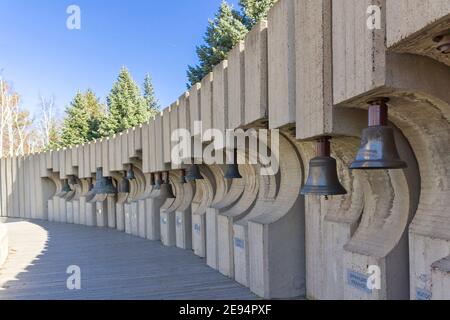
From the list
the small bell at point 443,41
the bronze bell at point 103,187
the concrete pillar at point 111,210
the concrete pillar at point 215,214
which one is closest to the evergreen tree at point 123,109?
the concrete pillar at point 111,210

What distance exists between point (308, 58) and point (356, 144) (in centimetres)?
119

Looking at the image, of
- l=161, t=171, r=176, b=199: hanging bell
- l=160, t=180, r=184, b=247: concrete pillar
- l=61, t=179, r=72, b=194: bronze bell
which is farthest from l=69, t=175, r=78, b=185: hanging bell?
l=161, t=171, r=176, b=199: hanging bell

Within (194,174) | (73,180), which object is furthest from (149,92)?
(194,174)

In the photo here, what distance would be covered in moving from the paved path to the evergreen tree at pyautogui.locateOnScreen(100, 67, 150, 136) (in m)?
19.4

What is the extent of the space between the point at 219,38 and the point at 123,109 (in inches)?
429

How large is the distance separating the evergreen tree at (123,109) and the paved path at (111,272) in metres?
19.4

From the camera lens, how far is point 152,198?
13.4 meters

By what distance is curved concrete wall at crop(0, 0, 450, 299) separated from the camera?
3219 mm

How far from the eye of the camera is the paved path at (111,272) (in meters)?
6.85

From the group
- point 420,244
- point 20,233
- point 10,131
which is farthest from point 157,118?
point 10,131

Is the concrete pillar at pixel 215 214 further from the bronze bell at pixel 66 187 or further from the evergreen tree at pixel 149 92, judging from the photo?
A: the evergreen tree at pixel 149 92

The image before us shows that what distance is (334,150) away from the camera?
520 centimetres

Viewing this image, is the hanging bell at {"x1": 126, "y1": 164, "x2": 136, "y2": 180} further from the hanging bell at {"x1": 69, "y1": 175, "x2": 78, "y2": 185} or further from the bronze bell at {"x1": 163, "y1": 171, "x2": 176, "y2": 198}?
the hanging bell at {"x1": 69, "y1": 175, "x2": 78, "y2": 185}

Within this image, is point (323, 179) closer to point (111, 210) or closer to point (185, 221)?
point (185, 221)
